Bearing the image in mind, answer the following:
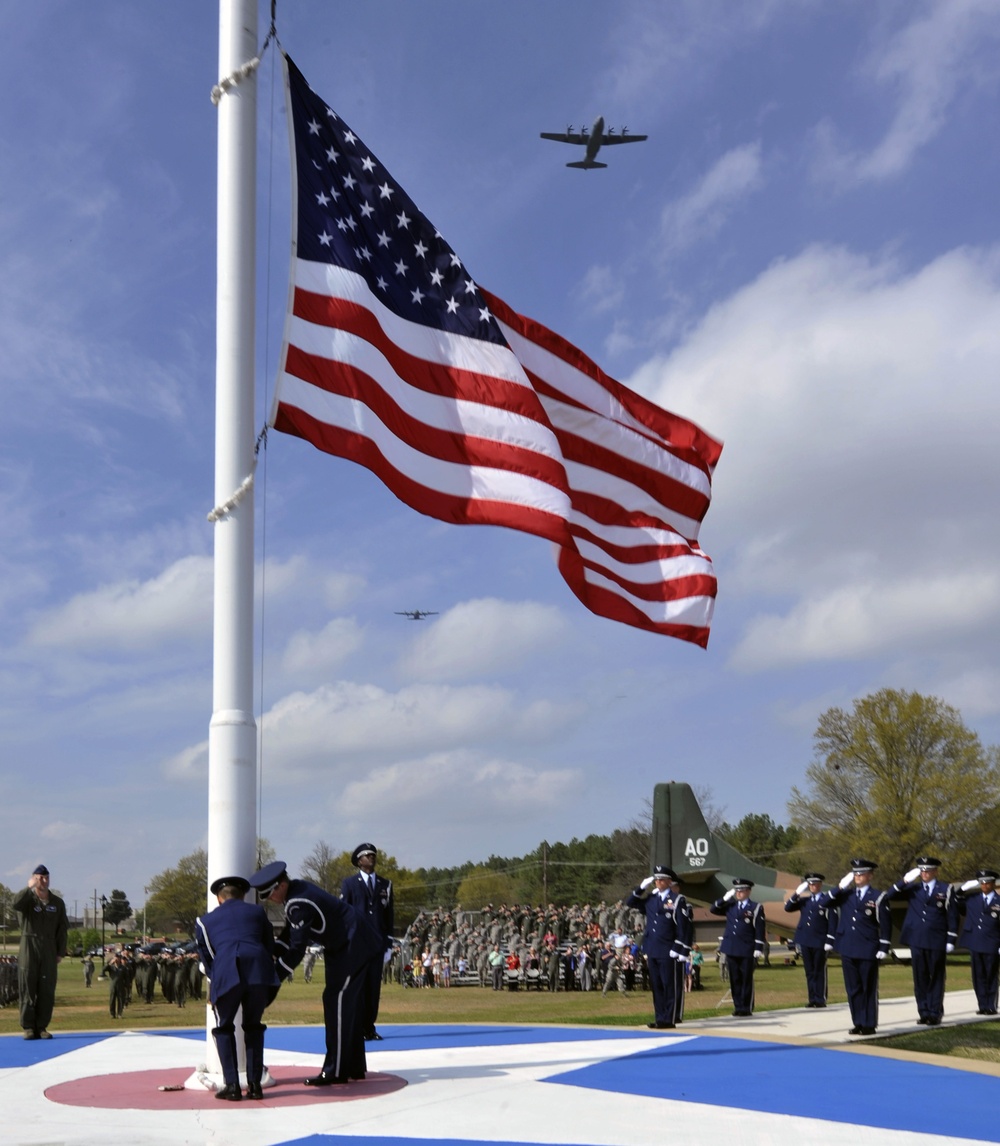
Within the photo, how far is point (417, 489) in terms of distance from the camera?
859cm

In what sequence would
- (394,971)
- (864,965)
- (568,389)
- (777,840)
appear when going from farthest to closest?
1. (777,840)
2. (394,971)
3. (864,965)
4. (568,389)

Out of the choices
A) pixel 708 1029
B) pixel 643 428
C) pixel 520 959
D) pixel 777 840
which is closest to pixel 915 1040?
pixel 708 1029

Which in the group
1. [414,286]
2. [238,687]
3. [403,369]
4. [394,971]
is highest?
[414,286]

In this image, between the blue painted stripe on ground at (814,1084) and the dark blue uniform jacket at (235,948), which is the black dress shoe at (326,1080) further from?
the blue painted stripe on ground at (814,1084)

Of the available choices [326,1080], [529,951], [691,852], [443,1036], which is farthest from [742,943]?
[691,852]

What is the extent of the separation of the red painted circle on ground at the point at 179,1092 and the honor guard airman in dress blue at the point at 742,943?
6264mm

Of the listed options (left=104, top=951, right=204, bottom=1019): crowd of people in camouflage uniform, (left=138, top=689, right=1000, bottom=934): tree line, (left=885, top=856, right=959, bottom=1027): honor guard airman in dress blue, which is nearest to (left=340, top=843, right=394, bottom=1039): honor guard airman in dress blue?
(left=885, top=856, right=959, bottom=1027): honor guard airman in dress blue

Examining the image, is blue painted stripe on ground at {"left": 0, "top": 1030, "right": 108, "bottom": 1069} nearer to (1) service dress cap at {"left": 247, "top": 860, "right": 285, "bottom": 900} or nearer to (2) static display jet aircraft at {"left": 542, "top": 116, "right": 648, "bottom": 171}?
(1) service dress cap at {"left": 247, "top": 860, "right": 285, "bottom": 900}

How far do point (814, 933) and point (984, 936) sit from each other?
6.48 feet

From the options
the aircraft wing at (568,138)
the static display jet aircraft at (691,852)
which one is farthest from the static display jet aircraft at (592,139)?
the static display jet aircraft at (691,852)

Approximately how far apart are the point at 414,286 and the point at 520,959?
60.2ft

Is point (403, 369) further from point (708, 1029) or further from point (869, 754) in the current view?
point (869, 754)

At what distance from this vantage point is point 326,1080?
756 centimetres

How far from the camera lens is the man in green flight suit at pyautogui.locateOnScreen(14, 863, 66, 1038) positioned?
10727 millimetres
